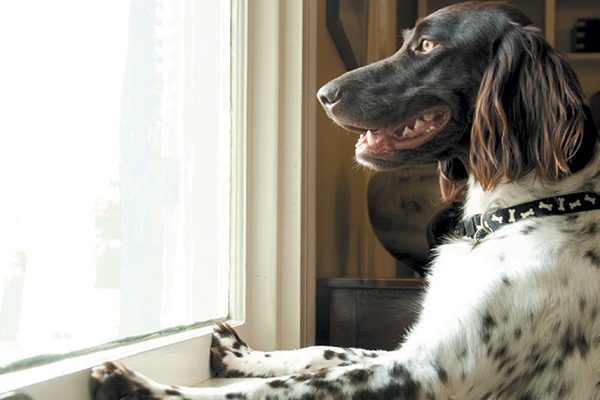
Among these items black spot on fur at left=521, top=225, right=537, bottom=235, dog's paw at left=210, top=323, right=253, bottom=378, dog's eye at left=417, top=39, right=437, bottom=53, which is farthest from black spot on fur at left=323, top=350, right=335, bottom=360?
dog's eye at left=417, top=39, right=437, bottom=53

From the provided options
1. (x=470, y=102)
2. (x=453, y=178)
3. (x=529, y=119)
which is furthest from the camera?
(x=453, y=178)

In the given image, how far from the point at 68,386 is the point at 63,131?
0.35 meters

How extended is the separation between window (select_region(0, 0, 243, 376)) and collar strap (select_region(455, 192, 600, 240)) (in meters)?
0.62

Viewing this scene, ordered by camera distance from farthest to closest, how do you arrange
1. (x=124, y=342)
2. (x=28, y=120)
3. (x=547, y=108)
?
(x=547, y=108)
(x=124, y=342)
(x=28, y=120)

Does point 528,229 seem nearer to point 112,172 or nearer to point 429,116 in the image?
point 429,116

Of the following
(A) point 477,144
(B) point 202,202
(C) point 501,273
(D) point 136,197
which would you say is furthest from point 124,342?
(A) point 477,144

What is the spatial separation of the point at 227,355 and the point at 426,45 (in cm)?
79

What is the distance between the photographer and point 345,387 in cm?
130

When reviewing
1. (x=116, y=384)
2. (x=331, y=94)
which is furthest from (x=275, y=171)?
(x=116, y=384)

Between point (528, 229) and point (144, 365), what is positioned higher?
point (528, 229)

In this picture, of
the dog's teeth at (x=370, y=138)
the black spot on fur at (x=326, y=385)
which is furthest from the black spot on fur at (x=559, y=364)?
the dog's teeth at (x=370, y=138)

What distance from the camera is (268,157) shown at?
6.55ft

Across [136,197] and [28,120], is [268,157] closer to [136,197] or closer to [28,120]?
[136,197]

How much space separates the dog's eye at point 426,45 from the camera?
1755mm
